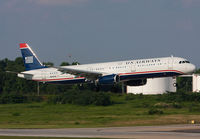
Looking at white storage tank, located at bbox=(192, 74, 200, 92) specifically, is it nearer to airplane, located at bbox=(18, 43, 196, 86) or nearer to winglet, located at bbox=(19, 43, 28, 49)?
airplane, located at bbox=(18, 43, 196, 86)

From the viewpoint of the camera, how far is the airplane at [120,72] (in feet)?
225

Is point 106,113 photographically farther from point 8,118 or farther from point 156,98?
point 156,98

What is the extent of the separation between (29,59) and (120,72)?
2162 centimetres

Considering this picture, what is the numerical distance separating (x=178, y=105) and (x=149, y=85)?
41527 mm

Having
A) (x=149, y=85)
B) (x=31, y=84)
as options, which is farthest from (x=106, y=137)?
(x=31, y=84)

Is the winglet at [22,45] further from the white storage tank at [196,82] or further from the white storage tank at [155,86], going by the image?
the white storage tank at [196,82]

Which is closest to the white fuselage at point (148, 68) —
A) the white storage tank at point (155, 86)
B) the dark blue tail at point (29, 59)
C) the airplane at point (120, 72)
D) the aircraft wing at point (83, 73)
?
the airplane at point (120, 72)

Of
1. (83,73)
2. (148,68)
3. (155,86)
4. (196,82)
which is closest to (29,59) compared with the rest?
(83,73)

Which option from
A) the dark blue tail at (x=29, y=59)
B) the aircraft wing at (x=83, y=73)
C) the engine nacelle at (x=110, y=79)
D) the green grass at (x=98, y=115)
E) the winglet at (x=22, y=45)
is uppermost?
the winglet at (x=22, y=45)

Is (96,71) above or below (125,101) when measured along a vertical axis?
above

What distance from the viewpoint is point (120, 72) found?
2788 inches

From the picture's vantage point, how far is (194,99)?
100 metres

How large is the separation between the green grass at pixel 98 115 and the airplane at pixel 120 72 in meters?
6.02

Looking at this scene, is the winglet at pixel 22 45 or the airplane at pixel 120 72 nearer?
the airplane at pixel 120 72
